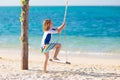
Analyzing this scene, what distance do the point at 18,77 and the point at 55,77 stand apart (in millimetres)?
938

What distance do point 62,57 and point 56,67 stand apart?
168 inches

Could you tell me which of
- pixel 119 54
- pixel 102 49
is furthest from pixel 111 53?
pixel 102 49

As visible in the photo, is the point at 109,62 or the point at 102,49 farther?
the point at 102,49

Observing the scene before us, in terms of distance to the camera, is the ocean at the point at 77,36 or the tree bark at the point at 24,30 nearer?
the tree bark at the point at 24,30

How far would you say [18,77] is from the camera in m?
10.2

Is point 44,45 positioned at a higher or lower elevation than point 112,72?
higher

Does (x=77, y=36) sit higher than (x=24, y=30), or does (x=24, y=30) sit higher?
(x=77, y=36)

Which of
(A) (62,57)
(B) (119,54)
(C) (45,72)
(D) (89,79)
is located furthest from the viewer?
(B) (119,54)

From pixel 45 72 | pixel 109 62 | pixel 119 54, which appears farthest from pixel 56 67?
pixel 119 54

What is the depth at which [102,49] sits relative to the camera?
19.7 metres

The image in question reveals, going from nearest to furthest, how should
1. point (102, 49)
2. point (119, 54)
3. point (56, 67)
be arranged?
point (56, 67)
point (119, 54)
point (102, 49)

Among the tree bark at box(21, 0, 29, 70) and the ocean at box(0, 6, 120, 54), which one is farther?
the ocean at box(0, 6, 120, 54)

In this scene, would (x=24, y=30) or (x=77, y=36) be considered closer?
(x=24, y=30)

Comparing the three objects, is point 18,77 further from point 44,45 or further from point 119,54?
point 119,54
